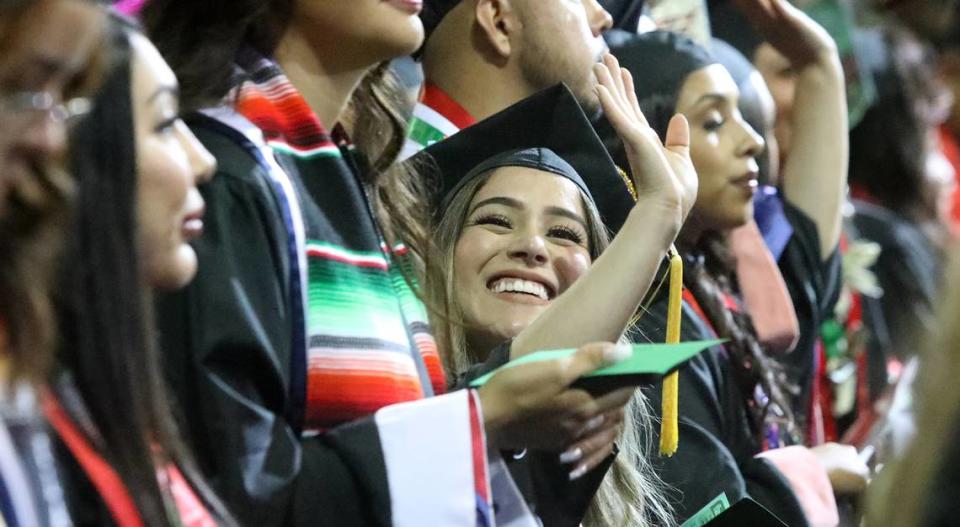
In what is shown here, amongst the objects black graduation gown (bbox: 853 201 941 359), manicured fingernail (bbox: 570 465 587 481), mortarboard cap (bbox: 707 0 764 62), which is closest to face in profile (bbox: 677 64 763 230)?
mortarboard cap (bbox: 707 0 764 62)

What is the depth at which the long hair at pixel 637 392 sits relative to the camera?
2787 mm

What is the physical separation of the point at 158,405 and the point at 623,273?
793mm

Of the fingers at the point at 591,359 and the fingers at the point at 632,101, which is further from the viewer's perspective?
the fingers at the point at 632,101

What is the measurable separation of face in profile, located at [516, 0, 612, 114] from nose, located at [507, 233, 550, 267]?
47 cm

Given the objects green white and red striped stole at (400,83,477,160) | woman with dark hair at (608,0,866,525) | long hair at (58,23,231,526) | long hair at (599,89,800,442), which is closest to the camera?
long hair at (58,23,231,526)

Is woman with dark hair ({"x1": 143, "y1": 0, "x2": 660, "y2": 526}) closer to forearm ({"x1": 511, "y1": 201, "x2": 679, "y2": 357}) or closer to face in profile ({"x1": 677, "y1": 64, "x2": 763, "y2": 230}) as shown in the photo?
forearm ({"x1": 511, "y1": 201, "x2": 679, "y2": 357})

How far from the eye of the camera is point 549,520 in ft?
8.25

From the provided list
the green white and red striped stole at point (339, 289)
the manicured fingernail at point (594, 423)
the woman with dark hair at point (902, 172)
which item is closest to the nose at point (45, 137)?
the green white and red striped stole at point (339, 289)

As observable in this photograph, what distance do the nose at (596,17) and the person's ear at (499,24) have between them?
0.15 m

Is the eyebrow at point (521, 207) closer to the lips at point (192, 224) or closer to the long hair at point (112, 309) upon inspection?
the lips at point (192, 224)

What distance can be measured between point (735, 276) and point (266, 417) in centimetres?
181

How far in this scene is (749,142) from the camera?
3.60 metres

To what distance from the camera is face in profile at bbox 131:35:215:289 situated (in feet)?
6.62

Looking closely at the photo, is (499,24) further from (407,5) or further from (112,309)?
(112,309)
